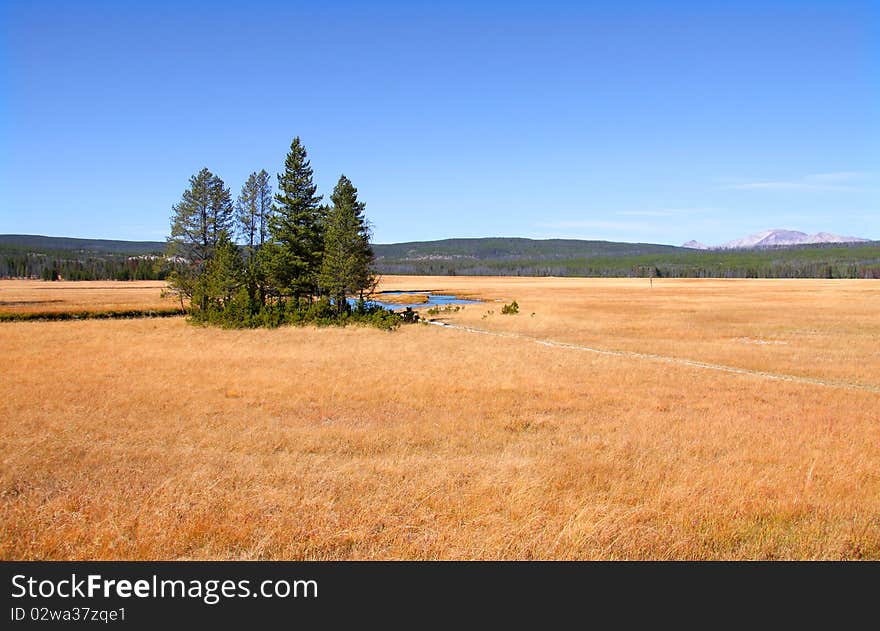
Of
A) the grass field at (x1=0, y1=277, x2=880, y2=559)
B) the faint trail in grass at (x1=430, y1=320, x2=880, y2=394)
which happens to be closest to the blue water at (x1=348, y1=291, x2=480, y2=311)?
the faint trail in grass at (x1=430, y1=320, x2=880, y2=394)

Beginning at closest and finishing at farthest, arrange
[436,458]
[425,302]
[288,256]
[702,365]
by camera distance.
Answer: [436,458] < [702,365] < [288,256] < [425,302]

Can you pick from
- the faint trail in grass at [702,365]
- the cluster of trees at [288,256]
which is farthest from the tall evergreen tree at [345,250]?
the faint trail in grass at [702,365]

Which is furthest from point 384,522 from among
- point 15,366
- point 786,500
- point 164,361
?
point 15,366

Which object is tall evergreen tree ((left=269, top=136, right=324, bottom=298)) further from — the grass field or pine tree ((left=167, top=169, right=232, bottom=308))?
the grass field

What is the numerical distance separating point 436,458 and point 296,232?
41.6 m

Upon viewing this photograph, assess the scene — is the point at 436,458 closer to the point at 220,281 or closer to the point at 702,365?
the point at 702,365

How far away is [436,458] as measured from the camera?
11.7 m

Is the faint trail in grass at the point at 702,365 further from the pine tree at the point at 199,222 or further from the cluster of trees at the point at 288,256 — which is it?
the pine tree at the point at 199,222

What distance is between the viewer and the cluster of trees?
160 feet

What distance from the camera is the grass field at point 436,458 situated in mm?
7621

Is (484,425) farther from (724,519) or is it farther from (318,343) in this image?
(318,343)

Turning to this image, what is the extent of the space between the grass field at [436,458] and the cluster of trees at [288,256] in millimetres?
20284

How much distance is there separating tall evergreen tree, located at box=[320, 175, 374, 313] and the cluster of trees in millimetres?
83

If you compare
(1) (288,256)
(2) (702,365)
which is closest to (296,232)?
(1) (288,256)
